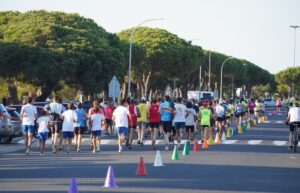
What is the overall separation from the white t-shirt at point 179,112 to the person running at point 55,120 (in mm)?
4764

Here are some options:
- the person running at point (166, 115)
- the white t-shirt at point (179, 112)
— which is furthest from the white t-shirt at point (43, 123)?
the white t-shirt at point (179, 112)

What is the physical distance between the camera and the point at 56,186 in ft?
56.0

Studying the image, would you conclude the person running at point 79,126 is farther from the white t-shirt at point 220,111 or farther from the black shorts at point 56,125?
the white t-shirt at point 220,111

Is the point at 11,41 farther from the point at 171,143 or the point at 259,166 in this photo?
the point at 259,166

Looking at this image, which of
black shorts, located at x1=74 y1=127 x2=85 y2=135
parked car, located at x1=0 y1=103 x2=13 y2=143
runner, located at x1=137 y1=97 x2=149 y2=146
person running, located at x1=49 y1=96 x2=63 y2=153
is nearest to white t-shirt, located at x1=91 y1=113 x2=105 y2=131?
black shorts, located at x1=74 y1=127 x2=85 y2=135

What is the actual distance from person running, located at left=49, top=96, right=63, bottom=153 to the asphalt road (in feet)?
1.87

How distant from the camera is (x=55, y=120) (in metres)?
29.4

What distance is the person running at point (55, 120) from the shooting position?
1142 inches

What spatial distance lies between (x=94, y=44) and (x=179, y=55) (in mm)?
27577

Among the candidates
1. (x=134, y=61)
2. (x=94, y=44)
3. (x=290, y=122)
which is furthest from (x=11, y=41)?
(x=290, y=122)

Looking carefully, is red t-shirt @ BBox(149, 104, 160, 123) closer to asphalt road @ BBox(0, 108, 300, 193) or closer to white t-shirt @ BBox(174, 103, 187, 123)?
white t-shirt @ BBox(174, 103, 187, 123)

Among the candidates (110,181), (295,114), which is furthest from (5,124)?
(110,181)

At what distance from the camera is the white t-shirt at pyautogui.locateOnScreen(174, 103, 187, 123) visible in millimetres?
32656

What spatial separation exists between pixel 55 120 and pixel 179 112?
5.52 meters
